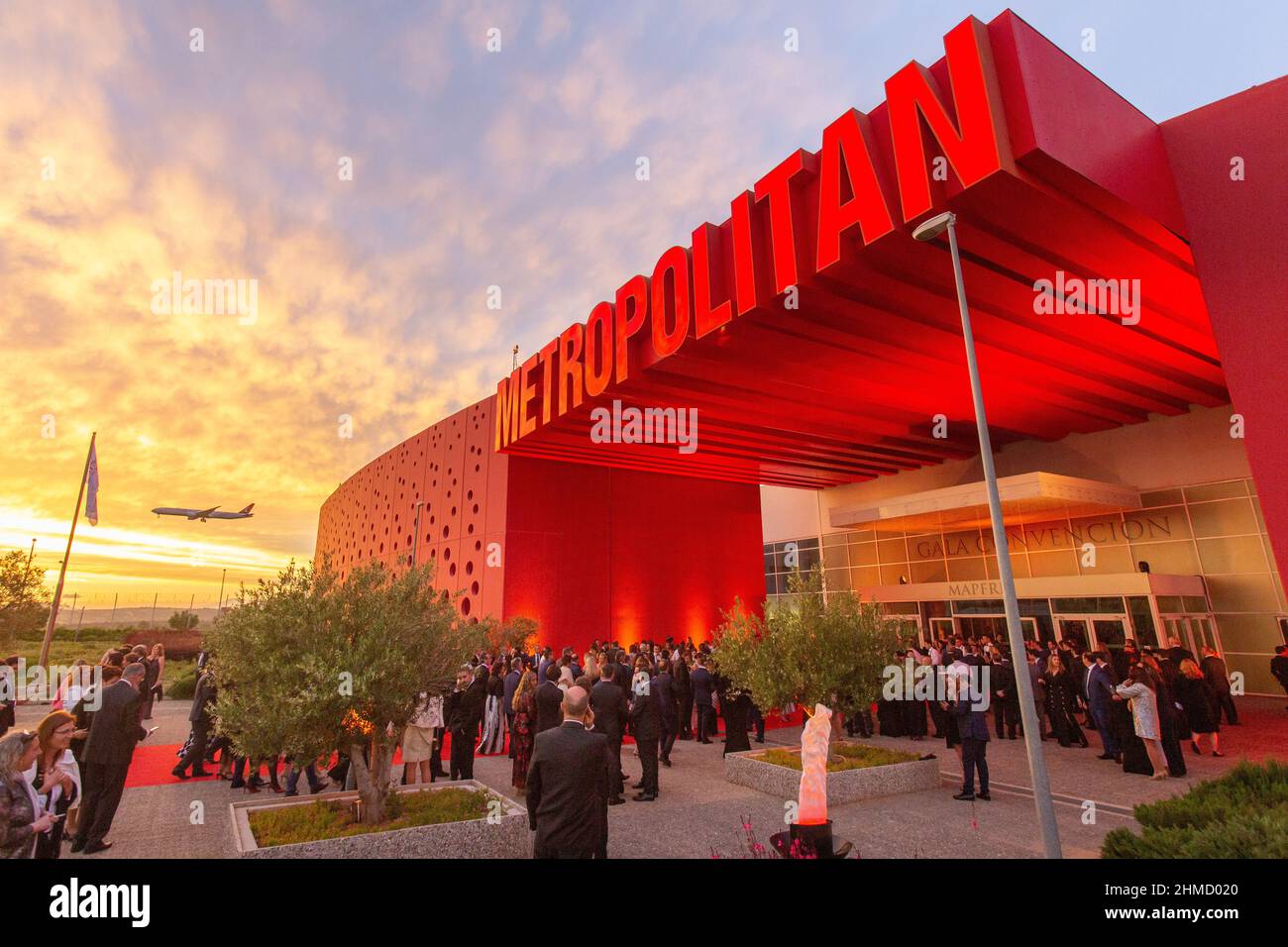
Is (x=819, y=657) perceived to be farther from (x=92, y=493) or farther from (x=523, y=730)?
(x=92, y=493)

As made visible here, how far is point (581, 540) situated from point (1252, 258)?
820 inches

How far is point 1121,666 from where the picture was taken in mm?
15086

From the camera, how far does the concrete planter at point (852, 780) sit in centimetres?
841

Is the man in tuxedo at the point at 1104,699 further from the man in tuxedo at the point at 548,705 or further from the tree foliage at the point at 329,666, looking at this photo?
the tree foliage at the point at 329,666

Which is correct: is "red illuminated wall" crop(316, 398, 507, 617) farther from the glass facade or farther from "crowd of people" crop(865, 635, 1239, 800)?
the glass facade

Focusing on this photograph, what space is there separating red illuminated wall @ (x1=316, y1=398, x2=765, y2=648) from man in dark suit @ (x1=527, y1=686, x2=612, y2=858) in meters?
19.0

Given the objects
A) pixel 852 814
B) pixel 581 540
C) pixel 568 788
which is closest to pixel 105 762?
pixel 568 788

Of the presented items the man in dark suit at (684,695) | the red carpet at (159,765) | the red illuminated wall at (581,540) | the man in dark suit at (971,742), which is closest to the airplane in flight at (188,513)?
the red illuminated wall at (581,540)

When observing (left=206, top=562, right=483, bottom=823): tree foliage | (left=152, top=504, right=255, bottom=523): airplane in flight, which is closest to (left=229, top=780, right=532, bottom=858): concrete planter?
(left=206, top=562, right=483, bottom=823): tree foliage

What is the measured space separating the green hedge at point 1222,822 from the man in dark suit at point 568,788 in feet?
12.4

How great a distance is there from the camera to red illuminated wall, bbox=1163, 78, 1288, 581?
762 cm

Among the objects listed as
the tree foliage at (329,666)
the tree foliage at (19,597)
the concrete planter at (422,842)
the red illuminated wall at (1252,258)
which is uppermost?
the red illuminated wall at (1252,258)
